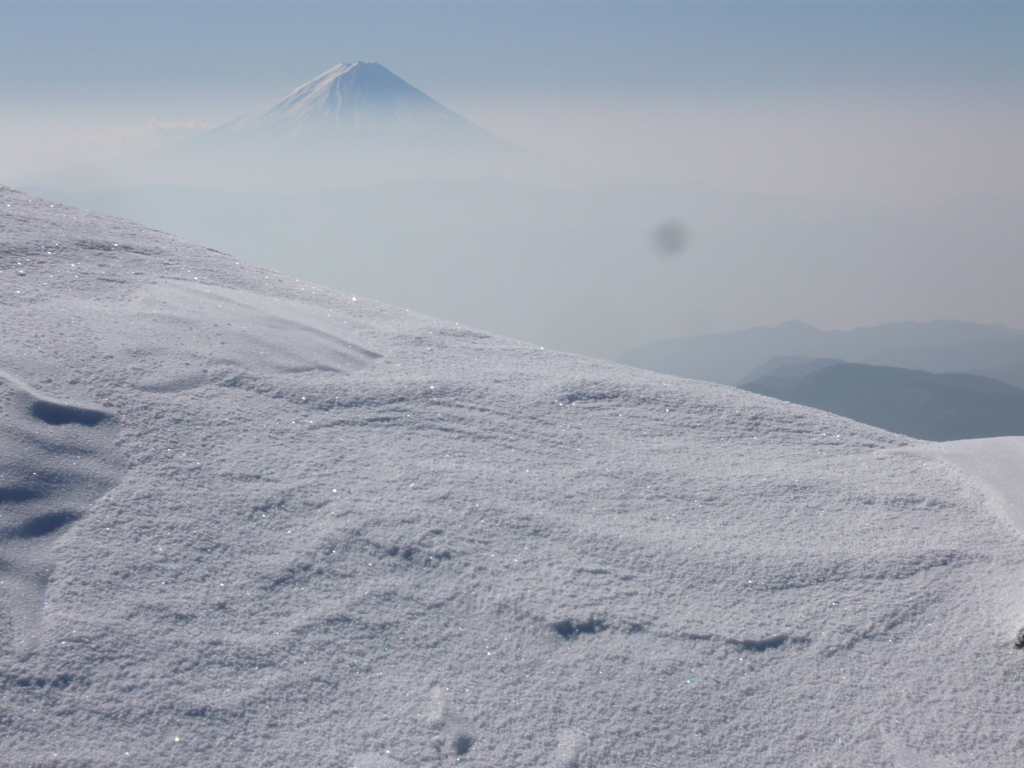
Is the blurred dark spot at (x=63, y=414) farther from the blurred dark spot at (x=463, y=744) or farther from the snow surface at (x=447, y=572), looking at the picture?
the blurred dark spot at (x=463, y=744)

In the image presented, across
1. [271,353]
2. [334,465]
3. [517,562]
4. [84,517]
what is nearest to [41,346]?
[271,353]

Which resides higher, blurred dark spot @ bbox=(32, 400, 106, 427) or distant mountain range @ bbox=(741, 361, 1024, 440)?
blurred dark spot @ bbox=(32, 400, 106, 427)

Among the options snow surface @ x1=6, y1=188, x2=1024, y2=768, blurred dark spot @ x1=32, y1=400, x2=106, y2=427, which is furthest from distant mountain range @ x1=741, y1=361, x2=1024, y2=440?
blurred dark spot @ x1=32, y1=400, x2=106, y2=427

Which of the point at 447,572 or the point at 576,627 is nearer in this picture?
the point at 576,627

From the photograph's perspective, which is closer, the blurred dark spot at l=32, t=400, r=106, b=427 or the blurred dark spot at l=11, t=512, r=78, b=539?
the blurred dark spot at l=11, t=512, r=78, b=539

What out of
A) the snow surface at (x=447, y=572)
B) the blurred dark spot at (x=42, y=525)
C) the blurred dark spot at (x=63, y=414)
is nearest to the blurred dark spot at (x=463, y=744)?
the snow surface at (x=447, y=572)

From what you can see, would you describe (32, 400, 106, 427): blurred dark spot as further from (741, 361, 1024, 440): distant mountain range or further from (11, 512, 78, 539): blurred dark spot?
(741, 361, 1024, 440): distant mountain range

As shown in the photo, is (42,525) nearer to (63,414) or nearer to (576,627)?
(63,414)

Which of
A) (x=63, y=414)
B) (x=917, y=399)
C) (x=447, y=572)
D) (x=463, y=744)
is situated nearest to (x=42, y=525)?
(x=63, y=414)
